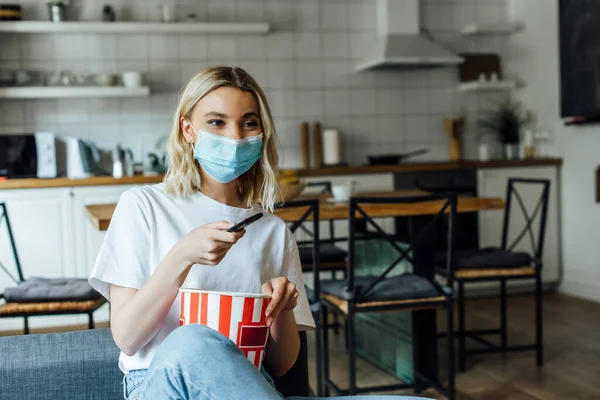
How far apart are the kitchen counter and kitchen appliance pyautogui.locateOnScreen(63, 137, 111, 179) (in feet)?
0.92

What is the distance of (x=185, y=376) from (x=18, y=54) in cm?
397

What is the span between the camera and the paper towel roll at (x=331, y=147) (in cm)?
483

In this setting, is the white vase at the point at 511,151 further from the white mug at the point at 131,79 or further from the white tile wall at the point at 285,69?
the white mug at the point at 131,79

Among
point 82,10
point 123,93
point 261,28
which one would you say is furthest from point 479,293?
point 82,10

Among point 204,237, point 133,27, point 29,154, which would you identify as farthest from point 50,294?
point 133,27

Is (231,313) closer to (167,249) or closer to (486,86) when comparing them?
(167,249)

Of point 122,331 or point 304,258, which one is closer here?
point 122,331

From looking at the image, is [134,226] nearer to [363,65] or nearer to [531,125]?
[363,65]

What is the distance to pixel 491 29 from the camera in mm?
5035

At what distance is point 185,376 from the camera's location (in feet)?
3.48

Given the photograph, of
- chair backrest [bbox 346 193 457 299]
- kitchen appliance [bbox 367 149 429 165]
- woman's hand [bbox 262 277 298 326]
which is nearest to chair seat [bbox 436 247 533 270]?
chair backrest [bbox 346 193 457 299]

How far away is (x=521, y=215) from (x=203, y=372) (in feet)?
13.0

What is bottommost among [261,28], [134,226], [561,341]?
[561,341]

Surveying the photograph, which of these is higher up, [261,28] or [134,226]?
[261,28]
